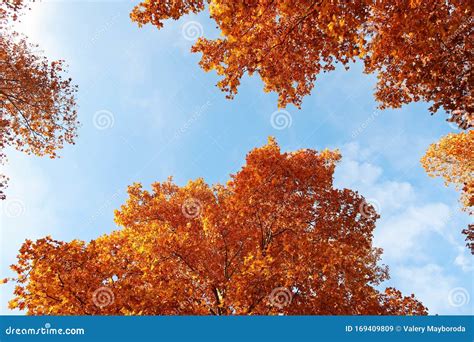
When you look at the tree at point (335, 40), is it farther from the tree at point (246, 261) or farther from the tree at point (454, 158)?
the tree at point (454, 158)

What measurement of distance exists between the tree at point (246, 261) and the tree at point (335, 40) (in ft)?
18.4

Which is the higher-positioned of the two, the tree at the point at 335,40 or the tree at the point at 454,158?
the tree at the point at 454,158

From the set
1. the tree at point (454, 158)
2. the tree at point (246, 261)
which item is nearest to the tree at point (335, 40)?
the tree at point (246, 261)

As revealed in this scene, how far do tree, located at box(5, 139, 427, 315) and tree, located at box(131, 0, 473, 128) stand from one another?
18.4 feet

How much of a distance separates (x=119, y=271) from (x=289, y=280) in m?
6.29

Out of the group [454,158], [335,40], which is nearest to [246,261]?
[335,40]

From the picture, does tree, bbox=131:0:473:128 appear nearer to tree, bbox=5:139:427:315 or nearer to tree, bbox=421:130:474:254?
tree, bbox=5:139:427:315

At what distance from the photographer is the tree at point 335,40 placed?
26.9 feet

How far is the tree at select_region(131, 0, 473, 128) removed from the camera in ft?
26.9

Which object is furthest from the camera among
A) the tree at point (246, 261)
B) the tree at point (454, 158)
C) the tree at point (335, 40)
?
the tree at point (454, 158)

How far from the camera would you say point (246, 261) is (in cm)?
1326

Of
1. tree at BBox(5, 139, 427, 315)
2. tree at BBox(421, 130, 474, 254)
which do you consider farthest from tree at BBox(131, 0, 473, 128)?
tree at BBox(421, 130, 474, 254)

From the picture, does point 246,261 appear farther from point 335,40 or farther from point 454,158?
point 454,158

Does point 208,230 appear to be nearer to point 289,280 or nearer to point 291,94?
point 289,280
